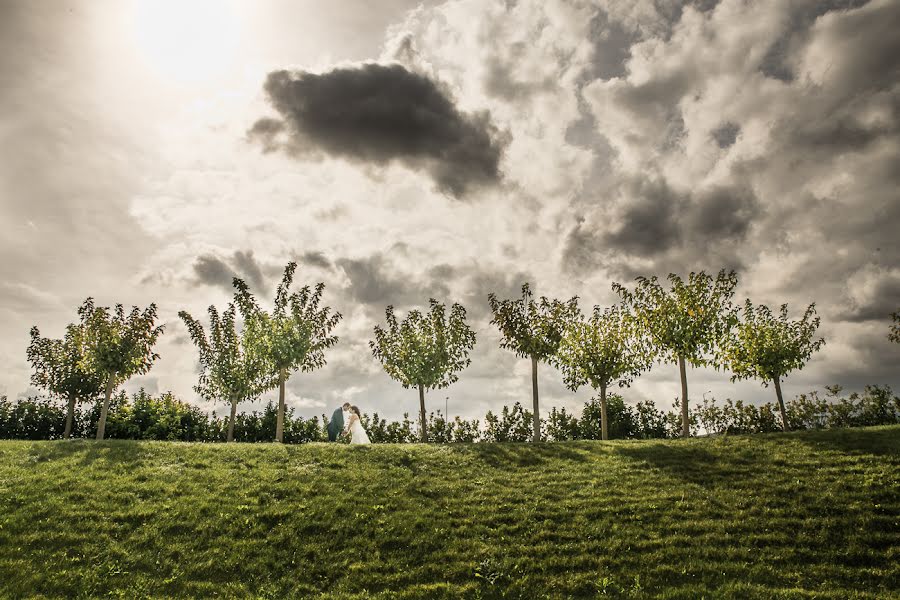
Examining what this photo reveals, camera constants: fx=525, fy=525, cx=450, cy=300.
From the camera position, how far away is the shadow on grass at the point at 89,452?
2250 centimetres

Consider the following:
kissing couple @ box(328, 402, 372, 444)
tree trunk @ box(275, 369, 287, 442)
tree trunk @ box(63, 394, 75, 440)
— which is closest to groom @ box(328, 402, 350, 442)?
kissing couple @ box(328, 402, 372, 444)

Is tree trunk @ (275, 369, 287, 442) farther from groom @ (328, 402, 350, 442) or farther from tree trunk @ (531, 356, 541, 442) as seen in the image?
tree trunk @ (531, 356, 541, 442)

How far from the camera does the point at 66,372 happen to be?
42750 millimetres

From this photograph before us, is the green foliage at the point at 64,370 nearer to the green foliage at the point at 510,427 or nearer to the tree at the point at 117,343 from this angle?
the tree at the point at 117,343

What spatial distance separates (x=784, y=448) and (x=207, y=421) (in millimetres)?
38983

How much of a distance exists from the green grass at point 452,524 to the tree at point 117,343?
12.0 metres

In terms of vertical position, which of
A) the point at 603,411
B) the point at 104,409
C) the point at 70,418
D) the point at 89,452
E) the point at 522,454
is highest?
the point at 104,409

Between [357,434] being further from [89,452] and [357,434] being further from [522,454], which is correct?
[89,452]

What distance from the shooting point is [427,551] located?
1547cm

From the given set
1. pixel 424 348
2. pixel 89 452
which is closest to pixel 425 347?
pixel 424 348

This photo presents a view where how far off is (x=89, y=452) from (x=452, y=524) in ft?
57.9

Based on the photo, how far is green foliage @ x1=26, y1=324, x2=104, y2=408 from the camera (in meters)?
42.5

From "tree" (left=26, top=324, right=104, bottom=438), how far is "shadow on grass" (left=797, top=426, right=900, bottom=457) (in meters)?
→ 48.7

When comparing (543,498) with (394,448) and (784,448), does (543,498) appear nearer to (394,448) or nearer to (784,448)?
(394,448)
